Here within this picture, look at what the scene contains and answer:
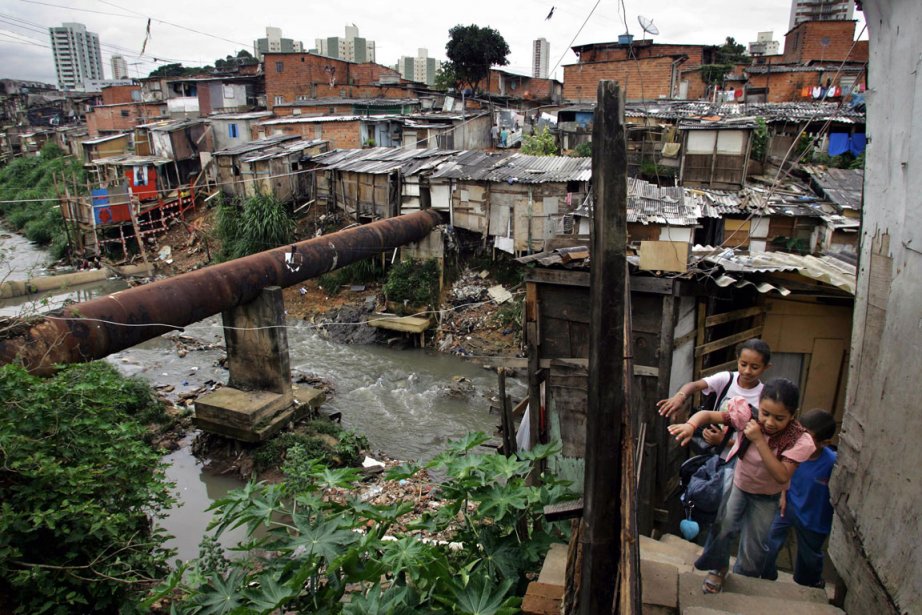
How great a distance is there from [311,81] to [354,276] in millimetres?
19996

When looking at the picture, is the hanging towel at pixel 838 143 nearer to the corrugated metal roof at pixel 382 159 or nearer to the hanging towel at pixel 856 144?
the hanging towel at pixel 856 144

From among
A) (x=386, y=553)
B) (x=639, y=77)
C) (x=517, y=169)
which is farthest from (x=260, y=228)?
(x=639, y=77)

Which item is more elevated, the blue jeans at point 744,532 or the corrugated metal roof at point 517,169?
the corrugated metal roof at point 517,169

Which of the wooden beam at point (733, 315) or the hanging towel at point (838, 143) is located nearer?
the wooden beam at point (733, 315)

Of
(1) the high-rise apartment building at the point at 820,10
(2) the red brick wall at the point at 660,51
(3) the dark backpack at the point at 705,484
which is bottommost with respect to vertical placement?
(3) the dark backpack at the point at 705,484

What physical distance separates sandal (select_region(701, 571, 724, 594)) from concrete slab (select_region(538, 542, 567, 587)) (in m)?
0.91

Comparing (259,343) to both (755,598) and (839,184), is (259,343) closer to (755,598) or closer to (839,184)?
(755,598)

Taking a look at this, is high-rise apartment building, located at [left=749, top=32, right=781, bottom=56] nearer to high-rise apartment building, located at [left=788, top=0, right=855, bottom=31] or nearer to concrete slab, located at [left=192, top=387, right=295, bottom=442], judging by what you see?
high-rise apartment building, located at [left=788, top=0, right=855, bottom=31]

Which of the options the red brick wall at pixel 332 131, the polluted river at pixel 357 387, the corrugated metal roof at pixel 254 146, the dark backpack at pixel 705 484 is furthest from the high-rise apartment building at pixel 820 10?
the dark backpack at pixel 705 484

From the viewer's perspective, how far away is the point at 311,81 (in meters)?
32.5

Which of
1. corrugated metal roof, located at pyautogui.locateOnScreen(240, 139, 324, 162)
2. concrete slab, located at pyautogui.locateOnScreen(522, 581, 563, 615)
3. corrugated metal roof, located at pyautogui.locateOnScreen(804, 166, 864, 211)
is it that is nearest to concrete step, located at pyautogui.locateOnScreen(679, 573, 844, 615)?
concrete slab, located at pyautogui.locateOnScreen(522, 581, 563, 615)

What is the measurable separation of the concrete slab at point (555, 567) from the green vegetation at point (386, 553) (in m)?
0.06

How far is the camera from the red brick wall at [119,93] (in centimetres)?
3781

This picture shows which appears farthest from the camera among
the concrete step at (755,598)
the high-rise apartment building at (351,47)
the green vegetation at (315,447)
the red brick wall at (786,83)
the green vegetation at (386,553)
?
the high-rise apartment building at (351,47)
